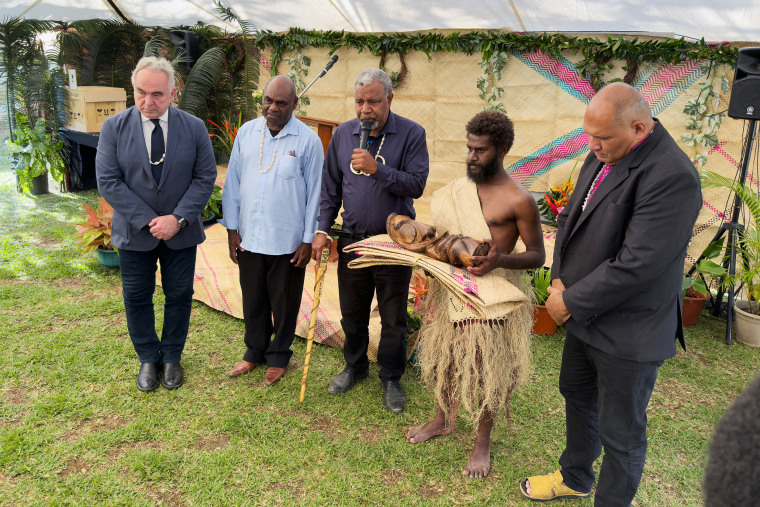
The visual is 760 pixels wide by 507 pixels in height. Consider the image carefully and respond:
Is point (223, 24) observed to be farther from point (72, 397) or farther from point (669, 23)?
point (72, 397)

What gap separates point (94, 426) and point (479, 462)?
2.28 metres

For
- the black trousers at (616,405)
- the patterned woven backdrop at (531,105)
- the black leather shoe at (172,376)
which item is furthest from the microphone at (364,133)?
the patterned woven backdrop at (531,105)

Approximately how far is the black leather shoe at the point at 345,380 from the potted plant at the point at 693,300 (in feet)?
10.6

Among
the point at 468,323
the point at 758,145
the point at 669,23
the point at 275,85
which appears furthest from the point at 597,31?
the point at 468,323

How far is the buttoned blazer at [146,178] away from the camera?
11.2 ft

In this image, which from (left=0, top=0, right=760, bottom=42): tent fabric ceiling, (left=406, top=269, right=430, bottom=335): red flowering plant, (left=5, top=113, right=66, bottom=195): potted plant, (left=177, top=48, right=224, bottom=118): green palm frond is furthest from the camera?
(left=177, top=48, right=224, bottom=118): green palm frond

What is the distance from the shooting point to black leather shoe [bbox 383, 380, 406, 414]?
12.0ft

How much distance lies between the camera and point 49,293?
16.9ft

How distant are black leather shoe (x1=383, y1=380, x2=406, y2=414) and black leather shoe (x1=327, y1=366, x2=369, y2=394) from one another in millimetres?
244

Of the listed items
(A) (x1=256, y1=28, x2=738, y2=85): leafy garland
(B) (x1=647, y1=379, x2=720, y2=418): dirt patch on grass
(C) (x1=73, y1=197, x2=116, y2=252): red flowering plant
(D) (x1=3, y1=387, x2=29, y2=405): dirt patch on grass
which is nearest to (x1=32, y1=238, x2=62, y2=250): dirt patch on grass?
(C) (x1=73, y1=197, x2=116, y2=252): red flowering plant

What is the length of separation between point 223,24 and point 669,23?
7317 millimetres

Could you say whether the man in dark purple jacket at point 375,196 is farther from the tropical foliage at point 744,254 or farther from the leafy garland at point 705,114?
the leafy garland at point 705,114

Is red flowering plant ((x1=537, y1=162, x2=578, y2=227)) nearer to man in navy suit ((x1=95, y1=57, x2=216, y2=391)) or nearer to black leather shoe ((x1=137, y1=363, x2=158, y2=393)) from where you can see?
man in navy suit ((x1=95, y1=57, x2=216, y2=391))

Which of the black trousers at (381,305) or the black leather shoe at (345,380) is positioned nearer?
the black trousers at (381,305)
